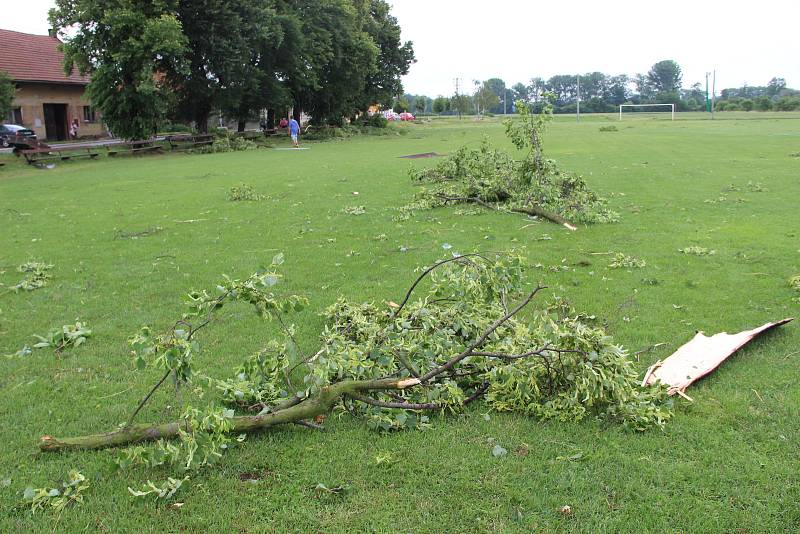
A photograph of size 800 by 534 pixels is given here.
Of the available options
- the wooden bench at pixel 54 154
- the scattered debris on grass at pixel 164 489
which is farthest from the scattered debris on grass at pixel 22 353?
the wooden bench at pixel 54 154

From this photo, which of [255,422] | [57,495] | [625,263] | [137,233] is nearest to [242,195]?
[137,233]

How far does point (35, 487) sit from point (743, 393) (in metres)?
4.60

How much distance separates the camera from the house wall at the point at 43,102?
40.8m

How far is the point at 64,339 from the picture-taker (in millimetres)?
5816

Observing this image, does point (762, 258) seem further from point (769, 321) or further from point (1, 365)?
point (1, 365)

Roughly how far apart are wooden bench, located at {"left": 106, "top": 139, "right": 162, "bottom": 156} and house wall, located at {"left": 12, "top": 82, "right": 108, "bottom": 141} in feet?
32.2

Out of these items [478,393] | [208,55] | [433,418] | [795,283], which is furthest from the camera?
[208,55]

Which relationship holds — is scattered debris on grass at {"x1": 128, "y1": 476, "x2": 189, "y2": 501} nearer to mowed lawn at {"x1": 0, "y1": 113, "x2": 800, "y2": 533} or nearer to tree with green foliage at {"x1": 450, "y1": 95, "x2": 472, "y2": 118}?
mowed lawn at {"x1": 0, "y1": 113, "x2": 800, "y2": 533}

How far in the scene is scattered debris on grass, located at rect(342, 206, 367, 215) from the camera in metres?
12.3

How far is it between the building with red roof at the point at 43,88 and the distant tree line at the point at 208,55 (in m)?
10.6

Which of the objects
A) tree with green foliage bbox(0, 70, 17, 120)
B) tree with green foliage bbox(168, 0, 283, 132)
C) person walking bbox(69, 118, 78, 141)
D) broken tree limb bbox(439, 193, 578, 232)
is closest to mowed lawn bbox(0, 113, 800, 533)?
broken tree limb bbox(439, 193, 578, 232)

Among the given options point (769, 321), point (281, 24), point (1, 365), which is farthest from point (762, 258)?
point (281, 24)

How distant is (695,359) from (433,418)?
84.9 inches

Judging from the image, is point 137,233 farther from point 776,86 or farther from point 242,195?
point 776,86
